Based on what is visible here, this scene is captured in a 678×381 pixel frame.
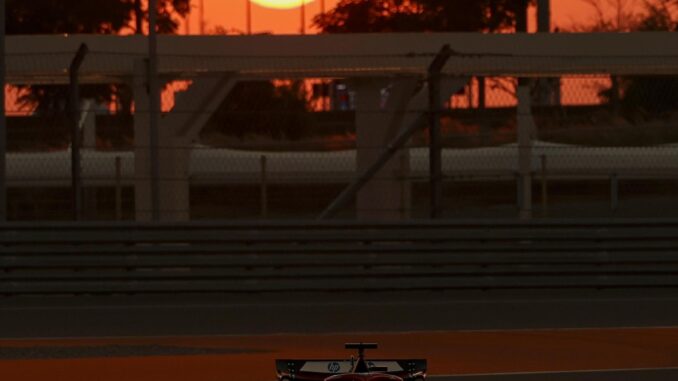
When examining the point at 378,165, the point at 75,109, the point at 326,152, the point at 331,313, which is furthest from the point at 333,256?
the point at 326,152

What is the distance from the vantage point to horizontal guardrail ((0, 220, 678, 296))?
48.4 ft

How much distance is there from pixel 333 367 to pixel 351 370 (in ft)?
0.17

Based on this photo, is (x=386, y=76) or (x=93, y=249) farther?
(x=386, y=76)

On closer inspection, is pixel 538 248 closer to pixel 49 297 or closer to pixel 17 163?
pixel 49 297

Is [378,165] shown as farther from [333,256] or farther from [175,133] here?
[175,133]

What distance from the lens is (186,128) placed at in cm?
1795

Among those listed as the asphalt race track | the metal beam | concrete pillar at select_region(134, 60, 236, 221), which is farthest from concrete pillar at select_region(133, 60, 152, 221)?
the asphalt race track

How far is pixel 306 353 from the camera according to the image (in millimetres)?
10984

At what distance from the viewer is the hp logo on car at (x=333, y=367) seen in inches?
Answer: 161

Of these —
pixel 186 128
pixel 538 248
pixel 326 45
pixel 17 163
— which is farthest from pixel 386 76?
pixel 17 163

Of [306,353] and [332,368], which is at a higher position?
[332,368]

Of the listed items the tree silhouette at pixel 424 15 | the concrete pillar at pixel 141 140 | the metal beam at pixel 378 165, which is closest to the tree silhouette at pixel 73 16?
the tree silhouette at pixel 424 15

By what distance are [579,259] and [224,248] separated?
327 cm

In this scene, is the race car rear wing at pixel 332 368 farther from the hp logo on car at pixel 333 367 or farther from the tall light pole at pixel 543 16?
the tall light pole at pixel 543 16
